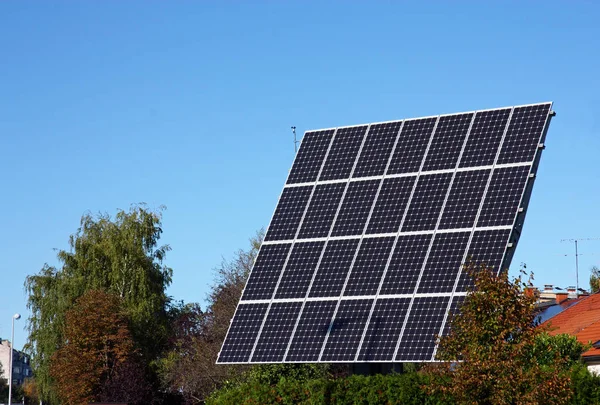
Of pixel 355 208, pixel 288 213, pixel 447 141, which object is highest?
pixel 447 141

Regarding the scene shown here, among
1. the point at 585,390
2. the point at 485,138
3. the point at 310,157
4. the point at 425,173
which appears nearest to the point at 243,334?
the point at 310,157

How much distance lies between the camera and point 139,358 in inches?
2296

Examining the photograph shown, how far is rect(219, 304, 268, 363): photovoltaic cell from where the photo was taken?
29.2 m

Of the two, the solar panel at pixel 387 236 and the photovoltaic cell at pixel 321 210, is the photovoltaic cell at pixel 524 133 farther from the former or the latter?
the photovoltaic cell at pixel 321 210

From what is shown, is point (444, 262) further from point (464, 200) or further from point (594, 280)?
point (594, 280)

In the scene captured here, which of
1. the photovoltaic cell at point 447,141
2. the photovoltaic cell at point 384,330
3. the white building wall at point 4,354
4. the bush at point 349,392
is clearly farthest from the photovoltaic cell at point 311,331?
the white building wall at point 4,354

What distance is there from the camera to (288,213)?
106 ft

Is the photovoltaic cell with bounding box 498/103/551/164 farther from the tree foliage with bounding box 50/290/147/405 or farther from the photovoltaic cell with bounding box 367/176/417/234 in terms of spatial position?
the tree foliage with bounding box 50/290/147/405

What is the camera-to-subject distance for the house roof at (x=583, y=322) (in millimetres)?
38156

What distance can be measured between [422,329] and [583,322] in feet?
61.5

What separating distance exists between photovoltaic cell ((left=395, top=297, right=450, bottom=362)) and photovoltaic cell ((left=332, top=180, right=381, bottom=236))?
157 inches

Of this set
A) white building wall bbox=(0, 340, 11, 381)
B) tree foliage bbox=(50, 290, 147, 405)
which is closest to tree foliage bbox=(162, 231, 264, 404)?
tree foliage bbox=(50, 290, 147, 405)

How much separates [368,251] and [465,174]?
3.95 metres

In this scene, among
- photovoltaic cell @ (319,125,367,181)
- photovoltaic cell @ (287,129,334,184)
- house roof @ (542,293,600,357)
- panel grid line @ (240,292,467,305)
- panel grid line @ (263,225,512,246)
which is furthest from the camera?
house roof @ (542,293,600,357)
